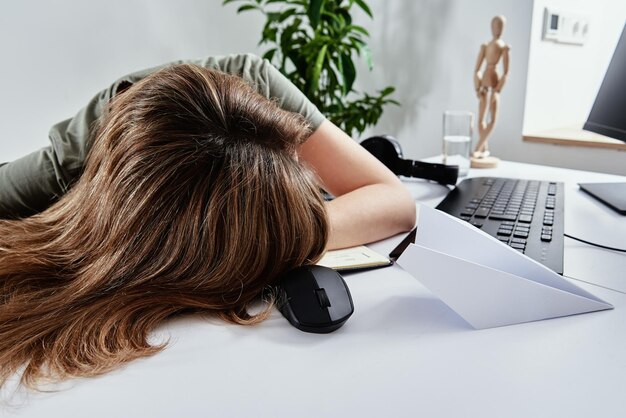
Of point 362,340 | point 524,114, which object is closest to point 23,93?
point 362,340

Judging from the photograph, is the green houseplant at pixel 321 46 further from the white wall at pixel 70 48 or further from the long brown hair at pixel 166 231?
the long brown hair at pixel 166 231

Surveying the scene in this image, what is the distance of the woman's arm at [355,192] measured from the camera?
0.69 m

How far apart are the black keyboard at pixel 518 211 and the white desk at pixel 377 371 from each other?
0.40ft

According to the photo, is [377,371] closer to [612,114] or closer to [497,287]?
[497,287]

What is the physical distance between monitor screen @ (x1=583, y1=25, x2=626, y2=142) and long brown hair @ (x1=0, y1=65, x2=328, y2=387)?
72 cm

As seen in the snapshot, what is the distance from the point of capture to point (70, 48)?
1585mm

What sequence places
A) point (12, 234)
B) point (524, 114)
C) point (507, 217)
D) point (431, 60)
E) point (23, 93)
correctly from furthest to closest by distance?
point (431, 60) < point (524, 114) < point (23, 93) < point (507, 217) < point (12, 234)

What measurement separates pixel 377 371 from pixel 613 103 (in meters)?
0.87

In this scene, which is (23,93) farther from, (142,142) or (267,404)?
(267,404)

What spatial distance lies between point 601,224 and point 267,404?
2.20ft

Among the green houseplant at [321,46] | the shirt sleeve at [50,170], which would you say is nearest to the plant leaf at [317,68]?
the green houseplant at [321,46]

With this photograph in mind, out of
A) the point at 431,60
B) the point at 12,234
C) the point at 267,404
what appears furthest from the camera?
the point at 431,60

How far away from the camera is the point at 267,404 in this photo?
13.4 inches

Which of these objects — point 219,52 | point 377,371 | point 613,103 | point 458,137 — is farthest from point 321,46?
point 377,371
